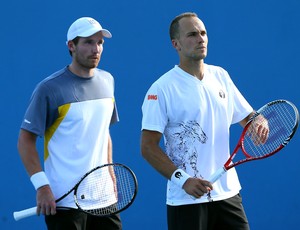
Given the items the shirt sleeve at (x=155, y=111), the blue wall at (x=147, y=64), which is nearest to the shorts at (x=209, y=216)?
the shirt sleeve at (x=155, y=111)

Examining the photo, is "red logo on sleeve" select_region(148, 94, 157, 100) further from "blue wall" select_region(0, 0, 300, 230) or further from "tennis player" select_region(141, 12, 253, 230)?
"blue wall" select_region(0, 0, 300, 230)

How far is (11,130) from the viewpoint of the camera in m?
5.24

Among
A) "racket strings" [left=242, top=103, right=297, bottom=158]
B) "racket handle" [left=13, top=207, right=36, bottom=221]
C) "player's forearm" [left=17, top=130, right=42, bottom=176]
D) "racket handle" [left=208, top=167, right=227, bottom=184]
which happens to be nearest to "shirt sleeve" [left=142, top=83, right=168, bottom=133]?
"racket handle" [left=208, top=167, right=227, bottom=184]

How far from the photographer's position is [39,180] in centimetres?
361

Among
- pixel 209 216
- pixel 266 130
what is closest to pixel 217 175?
pixel 209 216

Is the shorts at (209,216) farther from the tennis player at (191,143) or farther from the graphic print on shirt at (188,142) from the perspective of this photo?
the graphic print on shirt at (188,142)

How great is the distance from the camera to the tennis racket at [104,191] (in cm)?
369

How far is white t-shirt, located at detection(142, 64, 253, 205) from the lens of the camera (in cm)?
365

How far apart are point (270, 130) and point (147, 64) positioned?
170 cm

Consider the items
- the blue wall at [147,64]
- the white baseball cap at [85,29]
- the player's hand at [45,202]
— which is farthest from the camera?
the blue wall at [147,64]

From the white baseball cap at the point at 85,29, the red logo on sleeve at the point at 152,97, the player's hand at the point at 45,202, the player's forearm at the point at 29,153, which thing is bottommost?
the player's hand at the point at 45,202

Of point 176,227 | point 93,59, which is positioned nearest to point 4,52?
point 93,59

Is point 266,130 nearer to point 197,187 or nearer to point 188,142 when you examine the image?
point 188,142

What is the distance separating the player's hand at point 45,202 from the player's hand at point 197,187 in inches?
24.4
